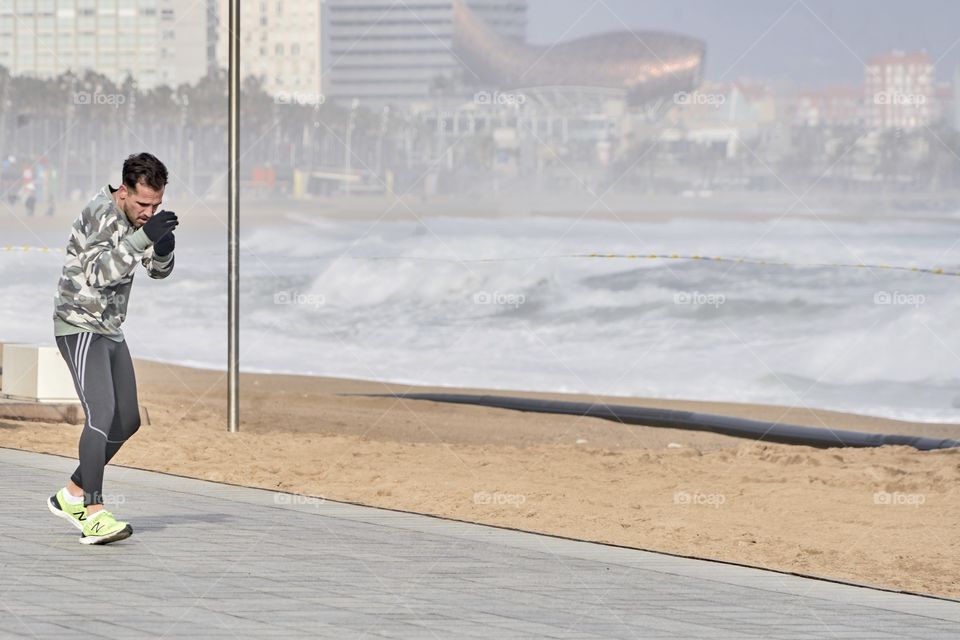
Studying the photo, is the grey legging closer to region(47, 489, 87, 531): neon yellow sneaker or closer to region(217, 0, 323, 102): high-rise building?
region(47, 489, 87, 531): neon yellow sneaker

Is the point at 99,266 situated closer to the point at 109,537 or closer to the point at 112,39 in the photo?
the point at 109,537

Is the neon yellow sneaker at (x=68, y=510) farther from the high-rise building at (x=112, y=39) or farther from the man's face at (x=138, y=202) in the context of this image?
the high-rise building at (x=112, y=39)

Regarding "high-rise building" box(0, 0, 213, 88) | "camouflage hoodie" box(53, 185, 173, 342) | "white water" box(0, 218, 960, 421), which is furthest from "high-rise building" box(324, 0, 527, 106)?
"camouflage hoodie" box(53, 185, 173, 342)

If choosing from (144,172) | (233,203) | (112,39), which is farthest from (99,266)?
(112,39)

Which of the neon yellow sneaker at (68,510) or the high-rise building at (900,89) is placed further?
the high-rise building at (900,89)

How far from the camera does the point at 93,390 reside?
254 inches

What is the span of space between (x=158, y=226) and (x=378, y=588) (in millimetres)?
1680

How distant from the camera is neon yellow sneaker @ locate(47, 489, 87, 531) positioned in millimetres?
6551

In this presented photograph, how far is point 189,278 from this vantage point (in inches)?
1866

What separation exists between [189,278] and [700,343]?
57.9 feet

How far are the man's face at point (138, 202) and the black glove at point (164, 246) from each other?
119 mm

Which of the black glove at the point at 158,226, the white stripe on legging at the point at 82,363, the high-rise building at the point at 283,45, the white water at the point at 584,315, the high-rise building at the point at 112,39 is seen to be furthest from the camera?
the high-rise building at the point at 112,39

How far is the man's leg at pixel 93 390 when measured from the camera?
6.41 metres

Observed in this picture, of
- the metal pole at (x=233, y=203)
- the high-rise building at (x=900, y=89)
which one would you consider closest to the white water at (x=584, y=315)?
the metal pole at (x=233, y=203)
